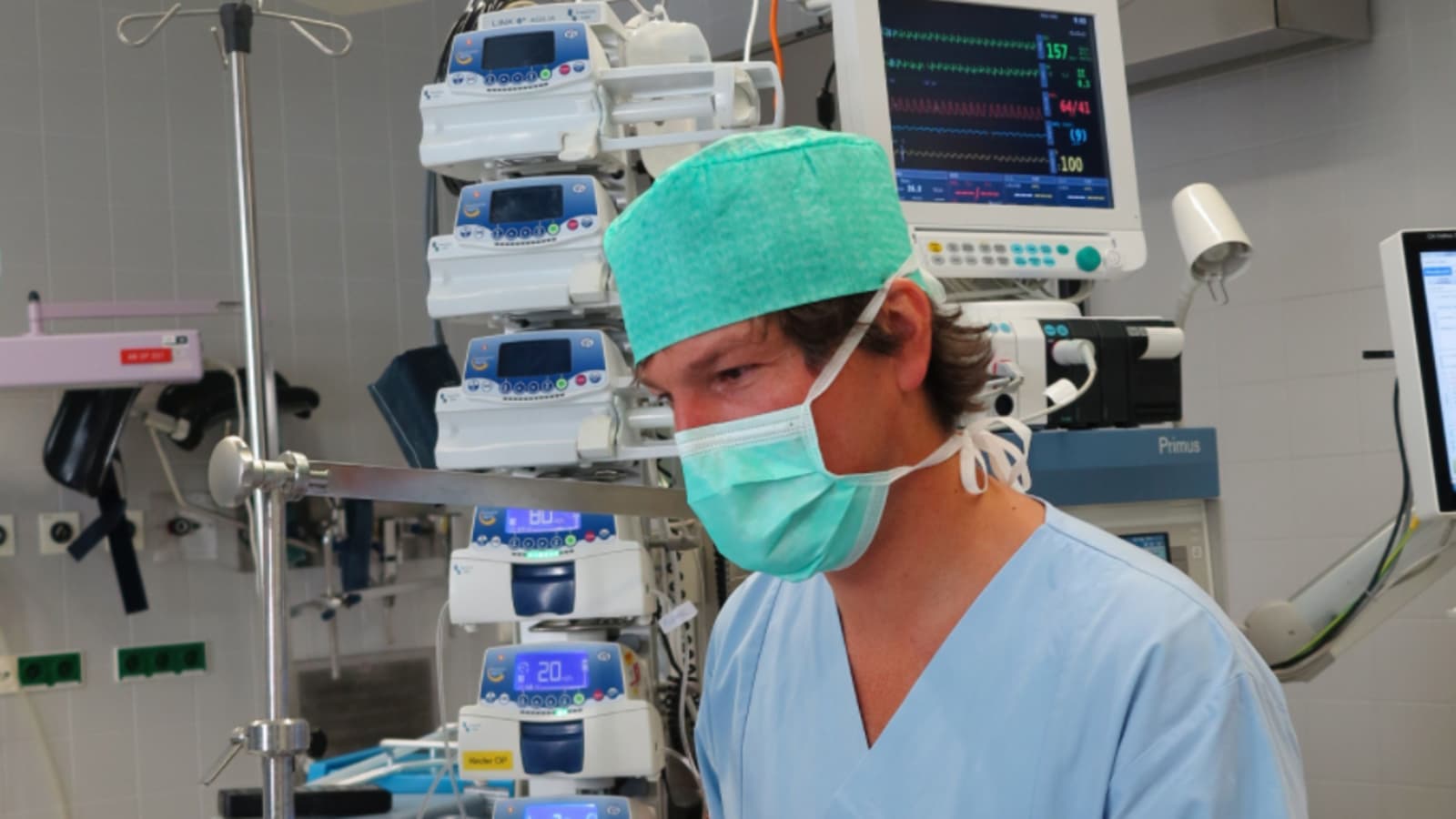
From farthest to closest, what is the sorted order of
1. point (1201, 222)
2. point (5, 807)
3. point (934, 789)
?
point (5, 807), point (1201, 222), point (934, 789)

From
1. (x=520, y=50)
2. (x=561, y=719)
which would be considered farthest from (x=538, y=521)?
(x=520, y=50)

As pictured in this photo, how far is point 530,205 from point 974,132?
29.4 inches

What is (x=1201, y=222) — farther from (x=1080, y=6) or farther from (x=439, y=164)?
(x=439, y=164)

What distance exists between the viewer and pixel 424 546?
5.13m

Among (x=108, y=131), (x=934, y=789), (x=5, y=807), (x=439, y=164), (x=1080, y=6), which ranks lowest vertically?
(x=5, y=807)

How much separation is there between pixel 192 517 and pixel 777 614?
3.64 m

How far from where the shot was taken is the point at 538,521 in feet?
8.00

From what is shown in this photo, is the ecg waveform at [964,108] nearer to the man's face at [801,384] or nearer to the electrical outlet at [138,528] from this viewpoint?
the man's face at [801,384]

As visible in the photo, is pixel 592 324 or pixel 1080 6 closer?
pixel 1080 6

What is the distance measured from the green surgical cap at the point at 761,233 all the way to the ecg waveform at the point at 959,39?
1098mm

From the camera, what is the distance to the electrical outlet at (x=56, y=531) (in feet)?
14.4

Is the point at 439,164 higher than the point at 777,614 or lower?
higher

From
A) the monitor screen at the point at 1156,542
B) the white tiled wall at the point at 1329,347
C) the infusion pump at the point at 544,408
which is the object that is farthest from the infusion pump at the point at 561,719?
the white tiled wall at the point at 1329,347

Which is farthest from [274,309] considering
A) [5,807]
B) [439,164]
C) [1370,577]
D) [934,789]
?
[934,789]
